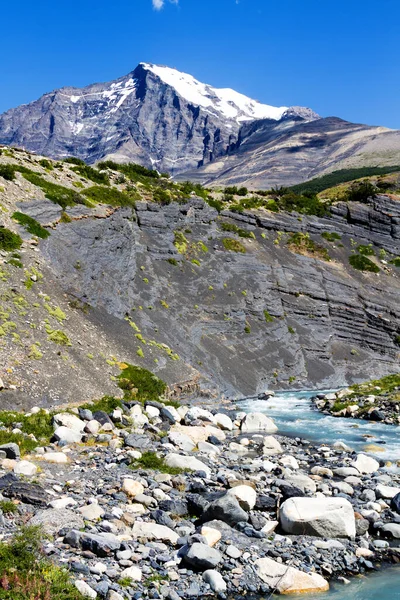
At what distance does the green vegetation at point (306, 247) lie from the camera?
5737 centimetres

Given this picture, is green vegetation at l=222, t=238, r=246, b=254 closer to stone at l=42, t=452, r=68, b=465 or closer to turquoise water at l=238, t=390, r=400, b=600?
turquoise water at l=238, t=390, r=400, b=600

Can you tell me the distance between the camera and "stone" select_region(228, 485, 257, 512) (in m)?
13.0

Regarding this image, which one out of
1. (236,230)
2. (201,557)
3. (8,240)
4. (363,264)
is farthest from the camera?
(363,264)

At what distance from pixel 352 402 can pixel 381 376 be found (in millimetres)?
13906

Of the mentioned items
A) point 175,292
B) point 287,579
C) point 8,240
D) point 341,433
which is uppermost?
point 8,240

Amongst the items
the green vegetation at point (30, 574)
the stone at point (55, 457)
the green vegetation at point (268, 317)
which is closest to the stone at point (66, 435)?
the stone at point (55, 457)

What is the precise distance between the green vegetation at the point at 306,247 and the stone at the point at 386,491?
143 ft

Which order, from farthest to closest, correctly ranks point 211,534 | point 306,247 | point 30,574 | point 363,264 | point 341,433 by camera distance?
point 363,264
point 306,247
point 341,433
point 211,534
point 30,574

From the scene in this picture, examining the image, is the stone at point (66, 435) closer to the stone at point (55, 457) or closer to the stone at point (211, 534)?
the stone at point (55, 457)

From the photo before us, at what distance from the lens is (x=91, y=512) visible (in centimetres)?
1139

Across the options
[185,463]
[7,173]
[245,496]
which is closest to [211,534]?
[245,496]

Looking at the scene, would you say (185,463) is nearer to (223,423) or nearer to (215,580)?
(215,580)

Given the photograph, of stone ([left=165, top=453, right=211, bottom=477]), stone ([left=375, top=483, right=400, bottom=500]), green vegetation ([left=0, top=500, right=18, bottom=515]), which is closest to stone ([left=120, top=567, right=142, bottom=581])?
green vegetation ([left=0, top=500, right=18, bottom=515])

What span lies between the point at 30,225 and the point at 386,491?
Answer: 29053 millimetres
